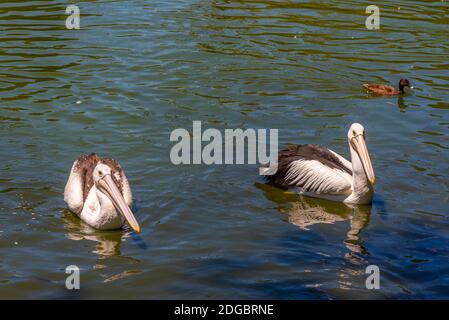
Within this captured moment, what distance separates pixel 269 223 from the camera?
8953mm

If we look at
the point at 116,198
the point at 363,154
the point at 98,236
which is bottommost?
the point at 98,236

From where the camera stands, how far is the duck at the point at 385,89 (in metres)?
12.7

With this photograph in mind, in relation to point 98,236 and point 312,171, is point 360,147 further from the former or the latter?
point 98,236

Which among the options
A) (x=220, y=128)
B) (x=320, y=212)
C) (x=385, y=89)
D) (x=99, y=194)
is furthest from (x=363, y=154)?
(x=385, y=89)

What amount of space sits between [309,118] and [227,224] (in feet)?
11.2

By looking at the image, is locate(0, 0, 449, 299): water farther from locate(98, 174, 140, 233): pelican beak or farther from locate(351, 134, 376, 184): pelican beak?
locate(351, 134, 376, 184): pelican beak

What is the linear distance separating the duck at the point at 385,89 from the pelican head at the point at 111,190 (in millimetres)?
5545

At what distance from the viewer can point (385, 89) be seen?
12.8 metres

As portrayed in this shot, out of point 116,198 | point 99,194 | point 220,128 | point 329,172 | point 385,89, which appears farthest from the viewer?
point 385,89

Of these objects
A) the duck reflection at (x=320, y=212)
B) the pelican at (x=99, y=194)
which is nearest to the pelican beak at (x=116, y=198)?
the pelican at (x=99, y=194)

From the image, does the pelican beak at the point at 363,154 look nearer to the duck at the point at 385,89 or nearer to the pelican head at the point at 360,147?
the pelican head at the point at 360,147

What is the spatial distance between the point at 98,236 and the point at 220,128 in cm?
330

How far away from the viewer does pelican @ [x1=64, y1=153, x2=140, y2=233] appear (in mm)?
8281
